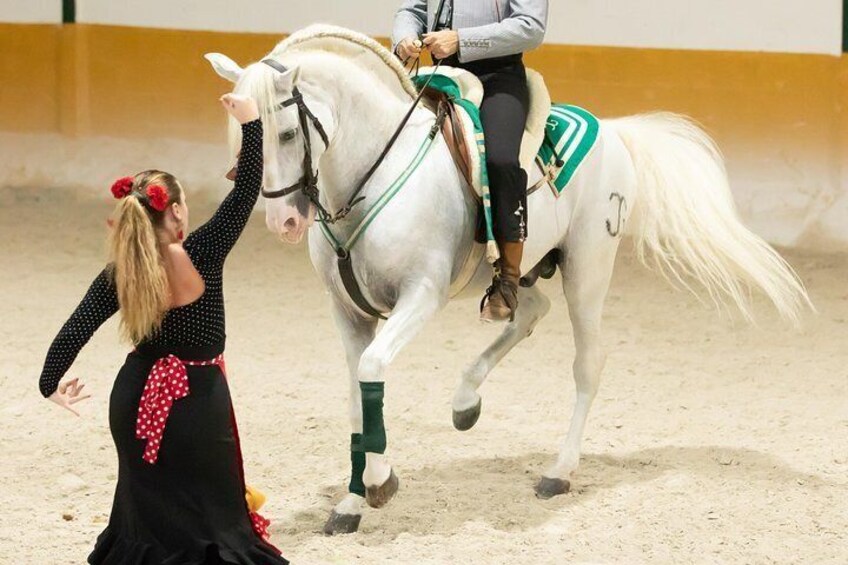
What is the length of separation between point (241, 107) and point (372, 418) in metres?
1.06

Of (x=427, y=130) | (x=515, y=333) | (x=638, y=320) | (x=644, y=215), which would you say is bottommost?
(x=638, y=320)

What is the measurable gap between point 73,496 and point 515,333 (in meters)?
1.76

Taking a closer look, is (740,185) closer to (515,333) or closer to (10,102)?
(515,333)

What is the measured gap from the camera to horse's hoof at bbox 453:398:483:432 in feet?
16.5

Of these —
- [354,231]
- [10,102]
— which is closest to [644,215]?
[354,231]

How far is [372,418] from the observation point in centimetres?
411

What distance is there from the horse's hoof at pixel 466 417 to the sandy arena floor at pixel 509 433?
149 millimetres

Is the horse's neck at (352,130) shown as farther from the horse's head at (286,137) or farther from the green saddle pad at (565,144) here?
the green saddle pad at (565,144)

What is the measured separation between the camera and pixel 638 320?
719 centimetres

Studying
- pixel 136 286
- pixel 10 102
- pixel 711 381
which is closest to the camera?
pixel 136 286

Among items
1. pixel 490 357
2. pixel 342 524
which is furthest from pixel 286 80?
pixel 490 357

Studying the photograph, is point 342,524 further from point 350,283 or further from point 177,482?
point 177,482

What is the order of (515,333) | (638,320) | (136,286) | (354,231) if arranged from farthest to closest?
(638,320), (515,333), (354,231), (136,286)

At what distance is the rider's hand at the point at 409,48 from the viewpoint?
455 cm
